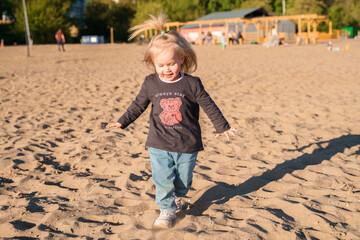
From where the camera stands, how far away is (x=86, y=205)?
3084 mm

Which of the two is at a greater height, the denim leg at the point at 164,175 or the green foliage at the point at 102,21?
the green foliage at the point at 102,21

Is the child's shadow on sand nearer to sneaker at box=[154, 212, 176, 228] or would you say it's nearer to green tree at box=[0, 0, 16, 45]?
sneaker at box=[154, 212, 176, 228]

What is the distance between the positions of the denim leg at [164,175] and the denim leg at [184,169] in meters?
0.06

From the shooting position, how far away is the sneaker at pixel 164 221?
2.70 metres

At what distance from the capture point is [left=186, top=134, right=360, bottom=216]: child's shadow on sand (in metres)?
3.14

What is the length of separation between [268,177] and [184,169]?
1249mm

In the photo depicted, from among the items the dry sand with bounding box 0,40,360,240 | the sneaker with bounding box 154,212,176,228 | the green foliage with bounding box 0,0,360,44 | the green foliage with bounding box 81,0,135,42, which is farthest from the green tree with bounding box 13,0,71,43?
the sneaker with bounding box 154,212,176,228

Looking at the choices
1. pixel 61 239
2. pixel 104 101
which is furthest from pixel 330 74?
pixel 61 239

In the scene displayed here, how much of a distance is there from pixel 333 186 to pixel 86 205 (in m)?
2.27

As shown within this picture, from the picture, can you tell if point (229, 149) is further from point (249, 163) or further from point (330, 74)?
point (330, 74)

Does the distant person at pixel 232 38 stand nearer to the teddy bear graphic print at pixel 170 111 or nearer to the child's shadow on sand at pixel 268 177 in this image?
the child's shadow on sand at pixel 268 177

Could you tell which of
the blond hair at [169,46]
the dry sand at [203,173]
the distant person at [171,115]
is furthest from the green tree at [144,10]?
the distant person at [171,115]

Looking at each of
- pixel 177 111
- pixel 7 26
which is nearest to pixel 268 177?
pixel 177 111

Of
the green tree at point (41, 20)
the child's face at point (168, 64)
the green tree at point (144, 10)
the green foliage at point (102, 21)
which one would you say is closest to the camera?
the child's face at point (168, 64)
